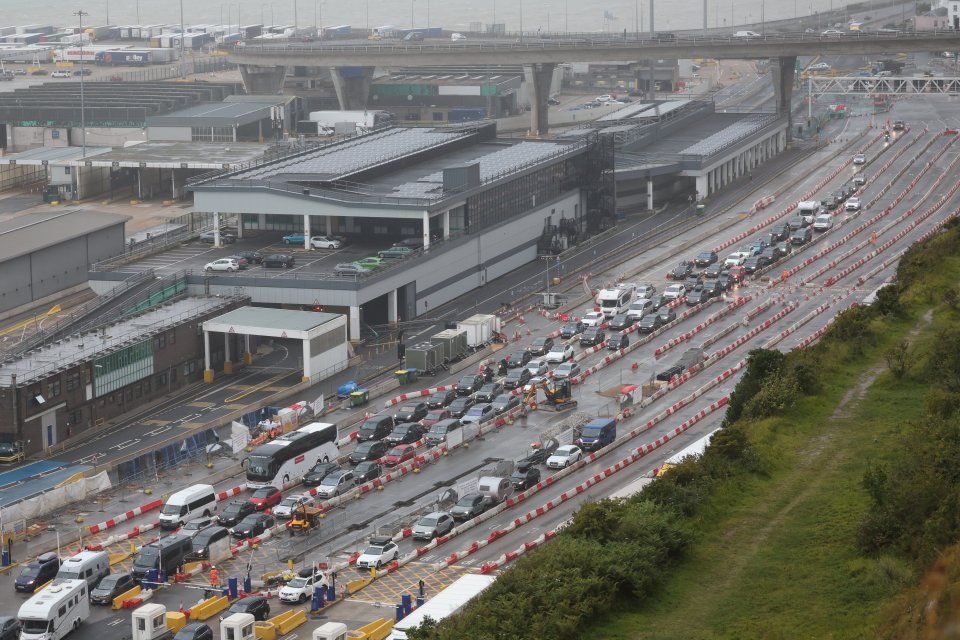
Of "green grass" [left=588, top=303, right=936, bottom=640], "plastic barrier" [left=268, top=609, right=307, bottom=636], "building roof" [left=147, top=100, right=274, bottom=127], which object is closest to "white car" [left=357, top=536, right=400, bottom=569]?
"plastic barrier" [left=268, top=609, right=307, bottom=636]

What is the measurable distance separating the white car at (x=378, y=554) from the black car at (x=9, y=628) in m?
11.0

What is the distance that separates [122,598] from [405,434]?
18316 mm

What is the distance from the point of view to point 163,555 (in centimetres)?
5156

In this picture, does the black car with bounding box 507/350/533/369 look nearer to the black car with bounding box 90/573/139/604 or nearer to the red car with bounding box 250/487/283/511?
the red car with bounding box 250/487/283/511

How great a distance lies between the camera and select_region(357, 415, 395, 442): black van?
217 feet

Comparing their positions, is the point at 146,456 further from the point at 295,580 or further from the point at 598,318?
the point at 598,318

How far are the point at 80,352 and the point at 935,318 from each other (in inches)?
1460

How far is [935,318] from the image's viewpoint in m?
64.7

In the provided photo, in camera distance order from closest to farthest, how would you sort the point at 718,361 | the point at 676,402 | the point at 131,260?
the point at 676,402, the point at 718,361, the point at 131,260

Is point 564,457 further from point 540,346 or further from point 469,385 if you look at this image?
point 540,346

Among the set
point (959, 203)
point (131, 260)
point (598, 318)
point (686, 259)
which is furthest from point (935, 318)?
point (959, 203)

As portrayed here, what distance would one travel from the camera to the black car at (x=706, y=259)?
9819 centimetres

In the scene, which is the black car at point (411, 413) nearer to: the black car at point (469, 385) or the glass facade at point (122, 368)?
the black car at point (469, 385)

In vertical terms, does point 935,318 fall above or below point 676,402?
above
